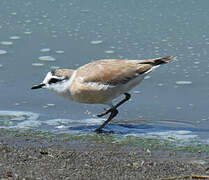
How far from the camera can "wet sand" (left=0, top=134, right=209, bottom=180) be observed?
5461mm

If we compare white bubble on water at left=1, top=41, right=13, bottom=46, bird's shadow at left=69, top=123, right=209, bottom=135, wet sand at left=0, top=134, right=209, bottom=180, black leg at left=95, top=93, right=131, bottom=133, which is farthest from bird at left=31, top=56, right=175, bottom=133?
white bubble on water at left=1, top=41, right=13, bottom=46

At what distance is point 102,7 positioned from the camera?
12906 millimetres

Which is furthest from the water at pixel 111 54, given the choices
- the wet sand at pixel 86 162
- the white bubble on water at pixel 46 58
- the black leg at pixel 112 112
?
the wet sand at pixel 86 162

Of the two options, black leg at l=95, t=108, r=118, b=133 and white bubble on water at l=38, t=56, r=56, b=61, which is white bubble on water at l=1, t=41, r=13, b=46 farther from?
black leg at l=95, t=108, r=118, b=133

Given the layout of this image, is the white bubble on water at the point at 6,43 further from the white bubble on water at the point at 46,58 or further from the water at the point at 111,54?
the white bubble on water at the point at 46,58

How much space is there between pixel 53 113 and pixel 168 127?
172 cm

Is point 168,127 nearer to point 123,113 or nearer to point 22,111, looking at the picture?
point 123,113

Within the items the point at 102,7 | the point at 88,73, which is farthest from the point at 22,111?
the point at 102,7

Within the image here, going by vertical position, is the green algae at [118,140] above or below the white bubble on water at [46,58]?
below

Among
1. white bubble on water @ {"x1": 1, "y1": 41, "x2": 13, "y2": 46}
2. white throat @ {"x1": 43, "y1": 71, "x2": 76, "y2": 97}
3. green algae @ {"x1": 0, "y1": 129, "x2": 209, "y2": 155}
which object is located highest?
white throat @ {"x1": 43, "y1": 71, "x2": 76, "y2": 97}

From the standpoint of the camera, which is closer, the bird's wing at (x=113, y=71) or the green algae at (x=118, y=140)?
the green algae at (x=118, y=140)

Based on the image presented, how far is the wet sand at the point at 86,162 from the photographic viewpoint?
5461 millimetres

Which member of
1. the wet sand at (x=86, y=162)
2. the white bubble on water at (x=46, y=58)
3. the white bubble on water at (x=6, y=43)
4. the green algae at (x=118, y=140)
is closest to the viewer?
the wet sand at (x=86, y=162)

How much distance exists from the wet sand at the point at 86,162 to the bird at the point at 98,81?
960mm
